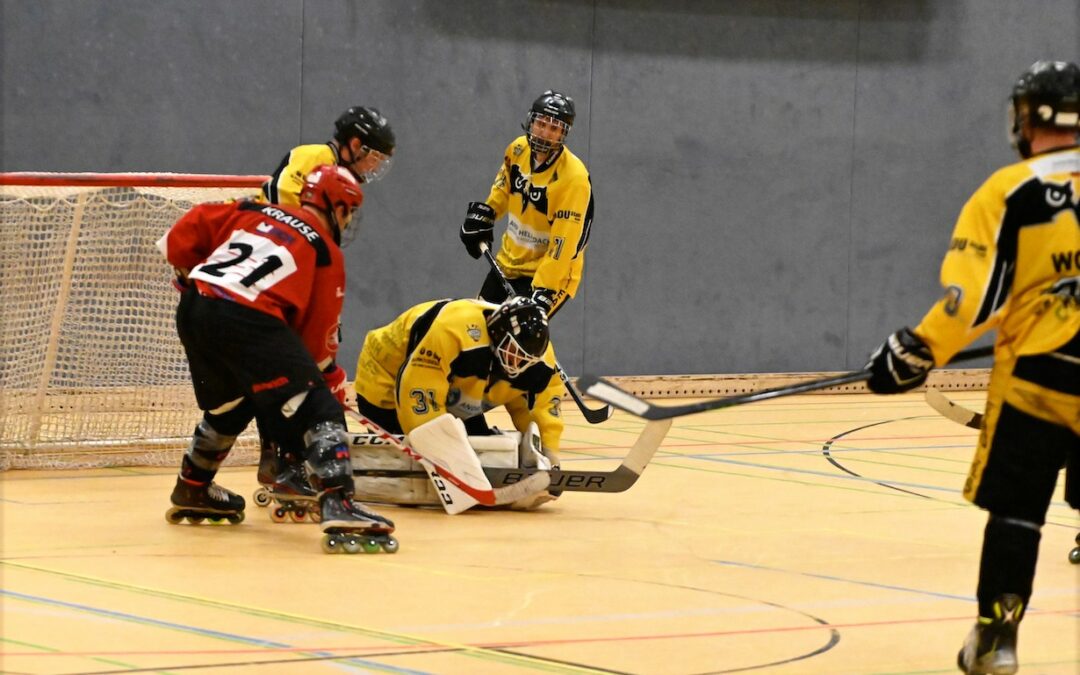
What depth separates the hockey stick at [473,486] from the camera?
232 inches

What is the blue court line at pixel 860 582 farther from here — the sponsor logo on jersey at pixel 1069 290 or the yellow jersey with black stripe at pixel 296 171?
the yellow jersey with black stripe at pixel 296 171

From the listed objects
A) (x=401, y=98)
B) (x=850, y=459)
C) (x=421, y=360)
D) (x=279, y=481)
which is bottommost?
(x=850, y=459)

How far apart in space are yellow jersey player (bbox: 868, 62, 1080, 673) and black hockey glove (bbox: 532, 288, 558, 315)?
152 inches

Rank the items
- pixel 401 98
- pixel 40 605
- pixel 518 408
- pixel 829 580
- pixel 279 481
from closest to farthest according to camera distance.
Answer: pixel 40 605, pixel 829 580, pixel 279 481, pixel 518 408, pixel 401 98

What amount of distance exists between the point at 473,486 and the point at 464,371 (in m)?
0.51

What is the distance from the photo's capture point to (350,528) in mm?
5035

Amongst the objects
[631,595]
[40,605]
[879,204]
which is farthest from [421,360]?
[879,204]

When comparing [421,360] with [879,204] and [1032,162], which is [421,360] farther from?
[879,204]

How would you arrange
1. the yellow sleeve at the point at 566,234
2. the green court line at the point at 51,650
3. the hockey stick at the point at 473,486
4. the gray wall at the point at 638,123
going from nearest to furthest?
the green court line at the point at 51,650 → the hockey stick at the point at 473,486 → the yellow sleeve at the point at 566,234 → the gray wall at the point at 638,123

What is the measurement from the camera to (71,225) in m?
6.92

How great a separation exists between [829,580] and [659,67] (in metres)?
6.58

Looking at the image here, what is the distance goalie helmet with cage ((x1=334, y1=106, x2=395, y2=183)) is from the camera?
6.16 metres

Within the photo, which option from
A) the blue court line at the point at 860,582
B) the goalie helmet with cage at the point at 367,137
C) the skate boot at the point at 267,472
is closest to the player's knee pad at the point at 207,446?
the skate boot at the point at 267,472

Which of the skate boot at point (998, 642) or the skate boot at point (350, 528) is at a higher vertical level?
the skate boot at point (998, 642)
